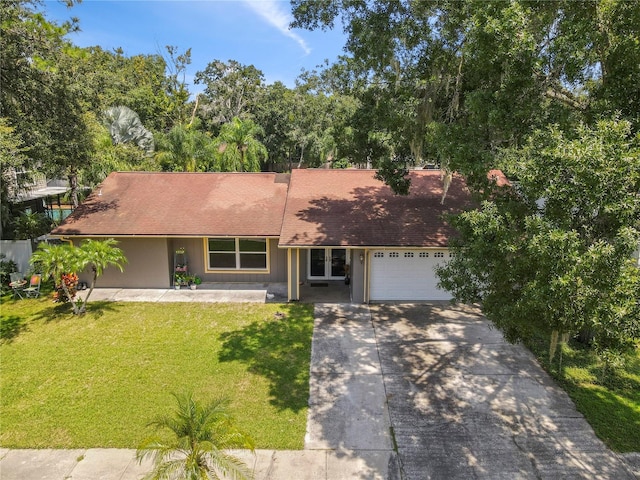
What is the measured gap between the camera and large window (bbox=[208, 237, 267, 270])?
15.4 m

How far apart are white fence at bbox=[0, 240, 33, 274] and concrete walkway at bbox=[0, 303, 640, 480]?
1071cm

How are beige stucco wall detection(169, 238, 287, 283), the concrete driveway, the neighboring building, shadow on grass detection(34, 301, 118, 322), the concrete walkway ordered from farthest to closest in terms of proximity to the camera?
beige stucco wall detection(169, 238, 287, 283), the neighboring building, shadow on grass detection(34, 301, 118, 322), the concrete driveway, the concrete walkway

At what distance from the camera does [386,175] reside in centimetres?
1395

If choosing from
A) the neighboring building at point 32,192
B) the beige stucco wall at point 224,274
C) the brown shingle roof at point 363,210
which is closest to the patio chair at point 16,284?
the neighboring building at point 32,192

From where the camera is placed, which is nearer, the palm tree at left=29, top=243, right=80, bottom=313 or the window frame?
the palm tree at left=29, top=243, right=80, bottom=313

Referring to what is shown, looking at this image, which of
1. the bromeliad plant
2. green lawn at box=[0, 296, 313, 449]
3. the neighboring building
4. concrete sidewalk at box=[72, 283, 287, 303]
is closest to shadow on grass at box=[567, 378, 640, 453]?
green lawn at box=[0, 296, 313, 449]

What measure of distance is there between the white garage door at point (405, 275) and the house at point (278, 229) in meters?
0.03

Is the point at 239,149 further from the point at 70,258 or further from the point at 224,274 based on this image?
the point at 70,258

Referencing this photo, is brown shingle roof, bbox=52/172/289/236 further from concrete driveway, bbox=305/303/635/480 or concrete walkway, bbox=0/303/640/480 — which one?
concrete walkway, bbox=0/303/640/480

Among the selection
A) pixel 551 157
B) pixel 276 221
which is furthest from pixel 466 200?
pixel 551 157

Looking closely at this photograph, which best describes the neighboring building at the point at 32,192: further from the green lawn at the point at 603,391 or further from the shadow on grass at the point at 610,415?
the shadow on grass at the point at 610,415

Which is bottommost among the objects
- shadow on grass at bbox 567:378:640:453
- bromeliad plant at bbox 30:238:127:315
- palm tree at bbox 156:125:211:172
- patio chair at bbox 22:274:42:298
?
shadow on grass at bbox 567:378:640:453

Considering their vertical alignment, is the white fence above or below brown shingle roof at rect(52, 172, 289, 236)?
below

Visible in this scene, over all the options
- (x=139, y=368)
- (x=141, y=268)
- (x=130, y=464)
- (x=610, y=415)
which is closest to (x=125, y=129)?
(x=141, y=268)
